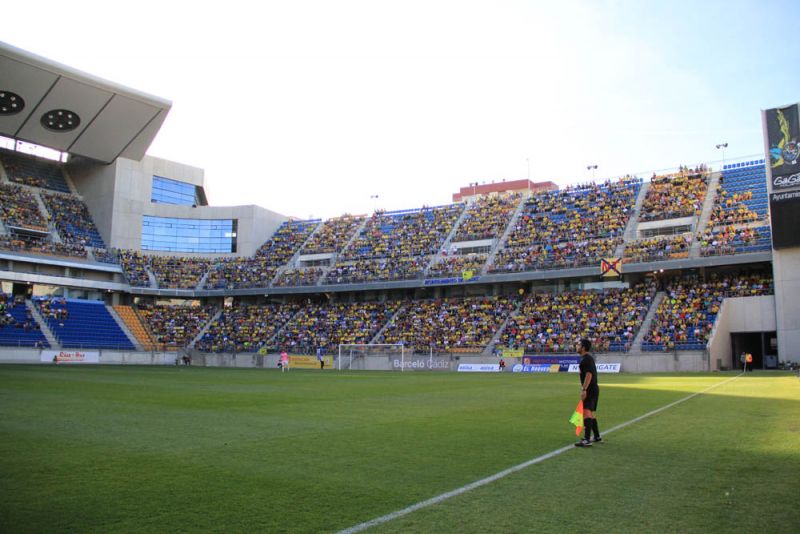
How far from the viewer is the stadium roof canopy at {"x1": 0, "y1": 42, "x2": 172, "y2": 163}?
53969 mm

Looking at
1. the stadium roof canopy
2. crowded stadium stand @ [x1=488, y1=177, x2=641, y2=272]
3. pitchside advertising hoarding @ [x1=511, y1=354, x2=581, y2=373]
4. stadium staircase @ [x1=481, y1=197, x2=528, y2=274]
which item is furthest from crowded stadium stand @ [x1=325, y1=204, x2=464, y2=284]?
the stadium roof canopy

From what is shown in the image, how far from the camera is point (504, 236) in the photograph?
197 feet

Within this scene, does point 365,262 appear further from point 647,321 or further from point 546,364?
point 647,321

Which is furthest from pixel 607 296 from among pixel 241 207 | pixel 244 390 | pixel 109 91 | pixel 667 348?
pixel 109 91

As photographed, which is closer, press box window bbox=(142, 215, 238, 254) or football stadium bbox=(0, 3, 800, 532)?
football stadium bbox=(0, 3, 800, 532)

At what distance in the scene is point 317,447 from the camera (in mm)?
10117

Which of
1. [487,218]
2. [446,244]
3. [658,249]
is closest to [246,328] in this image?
[446,244]

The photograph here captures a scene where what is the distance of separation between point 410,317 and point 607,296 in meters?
17.7

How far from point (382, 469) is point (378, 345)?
44168 millimetres

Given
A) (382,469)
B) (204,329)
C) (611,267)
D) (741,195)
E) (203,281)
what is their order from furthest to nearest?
(203,281) → (204,329) → (741,195) → (611,267) → (382,469)

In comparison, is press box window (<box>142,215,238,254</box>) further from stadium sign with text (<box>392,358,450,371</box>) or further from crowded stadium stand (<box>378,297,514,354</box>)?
stadium sign with text (<box>392,358,450,371</box>)

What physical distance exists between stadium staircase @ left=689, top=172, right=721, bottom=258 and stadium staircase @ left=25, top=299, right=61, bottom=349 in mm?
52205

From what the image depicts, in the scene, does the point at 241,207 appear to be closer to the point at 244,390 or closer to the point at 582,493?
the point at 244,390

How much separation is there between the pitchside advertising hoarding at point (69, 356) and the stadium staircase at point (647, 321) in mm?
43932
